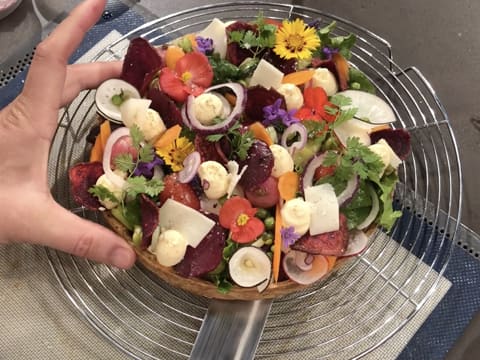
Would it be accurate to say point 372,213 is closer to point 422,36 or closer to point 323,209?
point 323,209

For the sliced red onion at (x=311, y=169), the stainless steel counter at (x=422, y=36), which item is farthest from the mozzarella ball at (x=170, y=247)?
the stainless steel counter at (x=422, y=36)

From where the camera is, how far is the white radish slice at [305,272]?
4.54ft

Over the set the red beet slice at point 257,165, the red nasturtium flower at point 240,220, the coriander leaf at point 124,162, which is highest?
the red beet slice at point 257,165

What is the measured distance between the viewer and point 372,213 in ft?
4.77

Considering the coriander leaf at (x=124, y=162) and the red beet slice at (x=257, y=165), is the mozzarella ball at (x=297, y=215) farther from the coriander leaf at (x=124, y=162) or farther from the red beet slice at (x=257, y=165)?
the coriander leaf at (x=124, y=162)

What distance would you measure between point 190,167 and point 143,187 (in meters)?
0.12

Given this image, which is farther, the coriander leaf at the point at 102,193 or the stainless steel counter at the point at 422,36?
the stainless steel counter at the point at 422,36

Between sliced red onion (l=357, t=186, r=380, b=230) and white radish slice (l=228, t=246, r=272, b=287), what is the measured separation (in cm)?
27

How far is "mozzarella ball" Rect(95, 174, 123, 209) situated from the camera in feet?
4.51

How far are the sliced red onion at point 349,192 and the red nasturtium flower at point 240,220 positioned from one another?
20 cm

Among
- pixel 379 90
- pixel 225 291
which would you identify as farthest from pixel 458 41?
pixel 225 291

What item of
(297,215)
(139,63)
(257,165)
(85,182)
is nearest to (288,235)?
(297,215)

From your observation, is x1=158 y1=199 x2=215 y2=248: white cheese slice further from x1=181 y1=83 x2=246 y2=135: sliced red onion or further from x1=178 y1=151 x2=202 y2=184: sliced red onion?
x1=181 y1=83 x2=246 y2=135: sliced red onion

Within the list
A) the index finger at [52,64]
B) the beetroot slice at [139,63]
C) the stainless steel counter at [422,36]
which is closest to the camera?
the index finger at [52,64]
